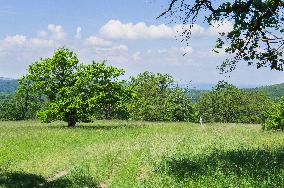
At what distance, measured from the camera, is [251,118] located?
11738 cm

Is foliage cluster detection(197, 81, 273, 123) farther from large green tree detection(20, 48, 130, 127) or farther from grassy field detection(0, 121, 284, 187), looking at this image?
grassy field detection(0, 121, 284, 187)

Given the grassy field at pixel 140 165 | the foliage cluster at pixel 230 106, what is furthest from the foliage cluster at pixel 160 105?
the grassy field at pixel 140 165

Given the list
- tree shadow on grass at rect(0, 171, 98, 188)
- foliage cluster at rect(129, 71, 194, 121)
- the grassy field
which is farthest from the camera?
foliage cluster at rect(129, 71, 194, 121)

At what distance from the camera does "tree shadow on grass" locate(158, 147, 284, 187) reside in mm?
12114

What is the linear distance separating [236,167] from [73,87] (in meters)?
29.4

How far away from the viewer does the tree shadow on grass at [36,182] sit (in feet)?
49.6

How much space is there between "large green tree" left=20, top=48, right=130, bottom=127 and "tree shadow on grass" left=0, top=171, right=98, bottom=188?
23.4 metres

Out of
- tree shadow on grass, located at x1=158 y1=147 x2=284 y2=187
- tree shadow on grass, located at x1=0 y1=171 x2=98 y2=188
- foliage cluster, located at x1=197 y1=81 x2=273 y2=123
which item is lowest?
foliage cluster, located at x1=197 y1=81 x2=273 y2=123

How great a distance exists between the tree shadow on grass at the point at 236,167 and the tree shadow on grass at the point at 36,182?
9.77 ft

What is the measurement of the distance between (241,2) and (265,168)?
5335 millimetres

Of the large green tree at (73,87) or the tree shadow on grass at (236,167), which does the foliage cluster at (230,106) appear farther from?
the tree shadow on grass at (236,167)

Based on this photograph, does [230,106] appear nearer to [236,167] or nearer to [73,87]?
[73,87]

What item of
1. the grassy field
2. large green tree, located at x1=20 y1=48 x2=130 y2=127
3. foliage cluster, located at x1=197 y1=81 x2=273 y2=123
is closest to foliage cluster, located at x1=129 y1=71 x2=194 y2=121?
foliage cluster, located at x1=197 y1=81 x2=273 y2=123

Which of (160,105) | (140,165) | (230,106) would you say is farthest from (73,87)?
(230,106)
